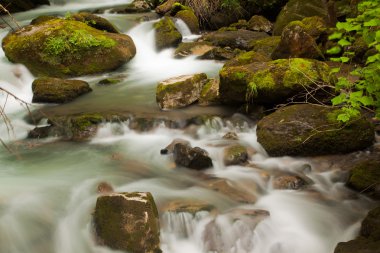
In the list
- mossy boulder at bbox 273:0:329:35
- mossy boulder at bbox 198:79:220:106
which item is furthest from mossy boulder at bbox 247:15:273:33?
mossy boulder at bbox 198:79:220:106

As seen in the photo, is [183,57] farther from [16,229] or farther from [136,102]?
[16,229]

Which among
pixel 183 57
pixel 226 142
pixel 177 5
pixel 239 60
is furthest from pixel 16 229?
pixel 177 5

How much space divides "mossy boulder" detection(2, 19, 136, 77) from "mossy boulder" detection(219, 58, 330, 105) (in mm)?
4646

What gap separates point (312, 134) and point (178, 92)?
10.1 feet

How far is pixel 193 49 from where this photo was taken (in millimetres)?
12102

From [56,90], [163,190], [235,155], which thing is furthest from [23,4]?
[163,190]

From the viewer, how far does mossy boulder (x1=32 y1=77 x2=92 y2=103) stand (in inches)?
335

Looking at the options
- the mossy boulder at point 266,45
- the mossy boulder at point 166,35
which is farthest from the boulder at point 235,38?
the mossy boulder at point 166,35

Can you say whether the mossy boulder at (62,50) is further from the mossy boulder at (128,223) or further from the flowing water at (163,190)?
the mossy boulder at (128,223)

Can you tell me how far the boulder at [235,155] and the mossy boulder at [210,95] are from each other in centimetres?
187

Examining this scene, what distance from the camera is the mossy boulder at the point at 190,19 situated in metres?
14.6

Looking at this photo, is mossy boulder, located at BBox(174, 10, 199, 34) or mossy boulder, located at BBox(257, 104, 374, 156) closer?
mossy boulder, located at BBox(257, 104, 374, 156)

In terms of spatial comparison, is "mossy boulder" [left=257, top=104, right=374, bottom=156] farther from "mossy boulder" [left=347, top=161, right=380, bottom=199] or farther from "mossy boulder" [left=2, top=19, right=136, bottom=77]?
"mossy boulder" [left=2, top=19, right=136, bottom=77]

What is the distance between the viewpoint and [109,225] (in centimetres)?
407
